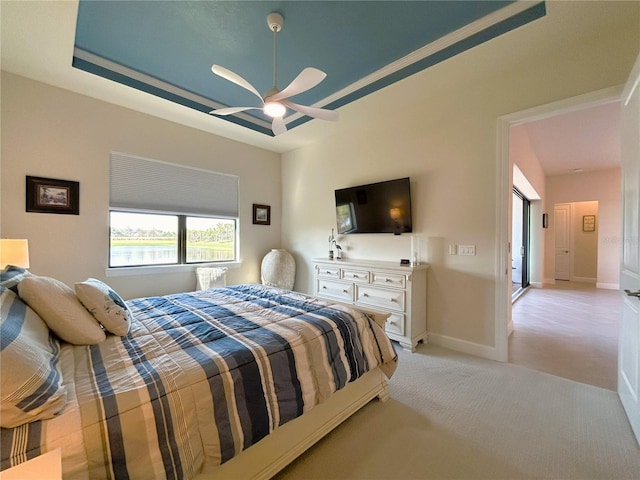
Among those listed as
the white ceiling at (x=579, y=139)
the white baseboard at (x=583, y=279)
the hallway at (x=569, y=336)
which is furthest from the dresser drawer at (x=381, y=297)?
the white baseboard at (x=583, y=279)

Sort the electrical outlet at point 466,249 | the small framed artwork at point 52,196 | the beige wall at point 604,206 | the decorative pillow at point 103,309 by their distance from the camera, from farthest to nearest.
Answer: the beige wall at point 604,206 < the electrical outlet at point 466,249 < the small framed artwork at point 52,196 < the decorative pillow at point 103,309

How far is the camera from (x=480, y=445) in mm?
1615

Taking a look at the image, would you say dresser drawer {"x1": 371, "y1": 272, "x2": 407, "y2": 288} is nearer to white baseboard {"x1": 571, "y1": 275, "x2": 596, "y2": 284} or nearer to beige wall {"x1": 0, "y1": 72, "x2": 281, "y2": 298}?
beige wall {"x1": 0, "y1": 72, "x2": 281, "y2": 298}

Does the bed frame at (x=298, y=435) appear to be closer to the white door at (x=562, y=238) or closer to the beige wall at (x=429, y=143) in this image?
the beige wall at (x=429, y=143)

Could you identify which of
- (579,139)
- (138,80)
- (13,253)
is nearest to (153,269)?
(13,253)

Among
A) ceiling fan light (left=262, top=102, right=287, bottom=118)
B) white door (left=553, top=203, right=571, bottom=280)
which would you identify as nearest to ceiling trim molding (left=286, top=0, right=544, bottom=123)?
ceiling fan light (left=262, top=102, right=287, bottom=118)

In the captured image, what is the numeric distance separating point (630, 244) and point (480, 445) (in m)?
1.64

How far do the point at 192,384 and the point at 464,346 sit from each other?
2.79 metres

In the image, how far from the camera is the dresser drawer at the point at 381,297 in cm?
301

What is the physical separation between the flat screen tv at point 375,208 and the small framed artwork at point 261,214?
1409 millimetres

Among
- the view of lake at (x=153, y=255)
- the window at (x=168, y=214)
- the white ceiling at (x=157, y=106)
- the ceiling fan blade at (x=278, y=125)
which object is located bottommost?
the view of lake at (x=153, y=255)

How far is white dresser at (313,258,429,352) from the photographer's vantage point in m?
2.95

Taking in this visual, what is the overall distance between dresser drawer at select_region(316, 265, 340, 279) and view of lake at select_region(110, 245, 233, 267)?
63.6 inches

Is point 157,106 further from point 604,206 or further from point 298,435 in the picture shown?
point 604,206
